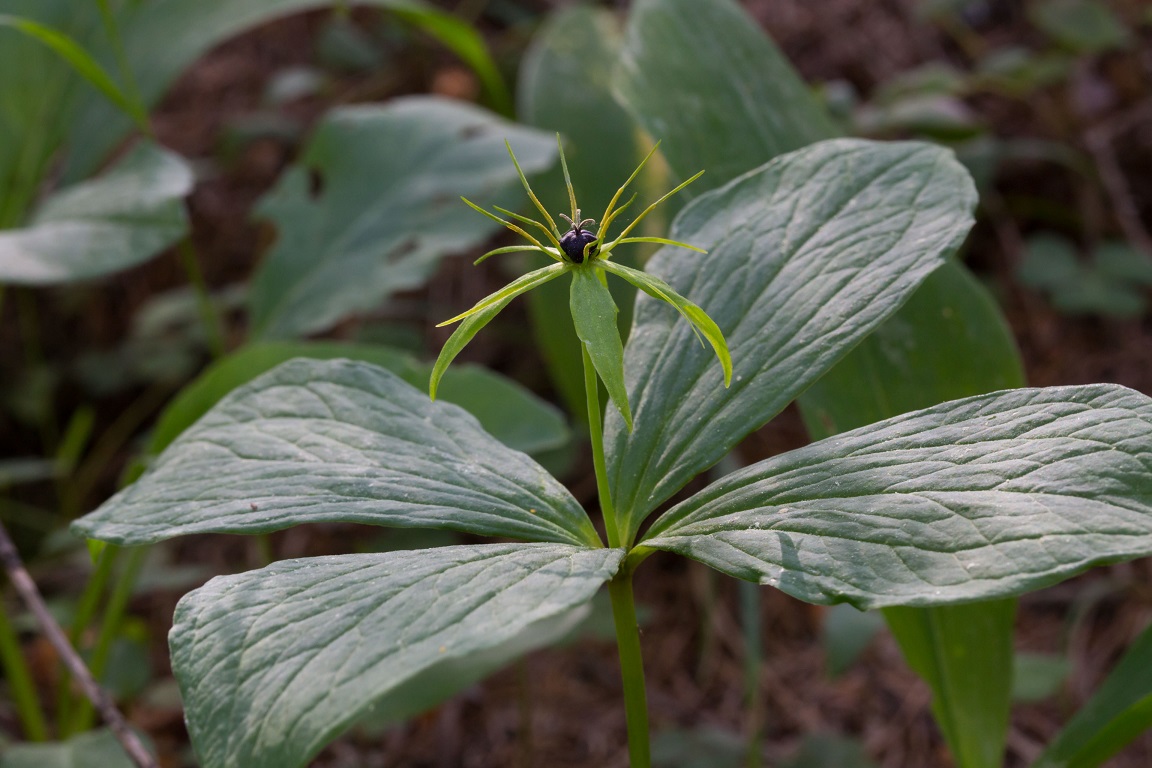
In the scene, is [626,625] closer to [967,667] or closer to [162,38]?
[967,667]

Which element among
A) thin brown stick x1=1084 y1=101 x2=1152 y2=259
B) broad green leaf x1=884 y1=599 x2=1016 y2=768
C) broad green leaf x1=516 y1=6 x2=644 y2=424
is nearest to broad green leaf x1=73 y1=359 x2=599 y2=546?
broad green leaf x1=884 y1=599 x2=1016 y2=768

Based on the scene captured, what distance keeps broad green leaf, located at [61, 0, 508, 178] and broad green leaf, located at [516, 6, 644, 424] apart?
0.67ft

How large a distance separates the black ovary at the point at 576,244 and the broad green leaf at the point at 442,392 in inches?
20.7

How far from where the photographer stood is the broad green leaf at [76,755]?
1062mm

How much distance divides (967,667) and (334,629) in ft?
2.50

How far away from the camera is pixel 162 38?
5.66 feet

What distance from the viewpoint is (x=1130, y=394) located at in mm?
610

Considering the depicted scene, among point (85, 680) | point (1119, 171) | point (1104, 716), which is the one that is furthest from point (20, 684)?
point (1119, 171)

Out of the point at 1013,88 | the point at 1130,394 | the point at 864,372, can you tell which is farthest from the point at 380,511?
the point at 1013,88

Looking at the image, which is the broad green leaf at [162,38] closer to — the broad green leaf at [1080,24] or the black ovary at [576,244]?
the black ovary at [576,244]

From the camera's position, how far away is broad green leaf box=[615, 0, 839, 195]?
1.13 meters

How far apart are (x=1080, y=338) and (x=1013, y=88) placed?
56cm

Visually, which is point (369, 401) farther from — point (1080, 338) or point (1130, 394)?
point (1080, 338)

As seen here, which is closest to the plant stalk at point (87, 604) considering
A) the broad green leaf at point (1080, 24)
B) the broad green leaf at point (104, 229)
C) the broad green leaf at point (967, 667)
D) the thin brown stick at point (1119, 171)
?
the broad green leaf at point (104, 229)
